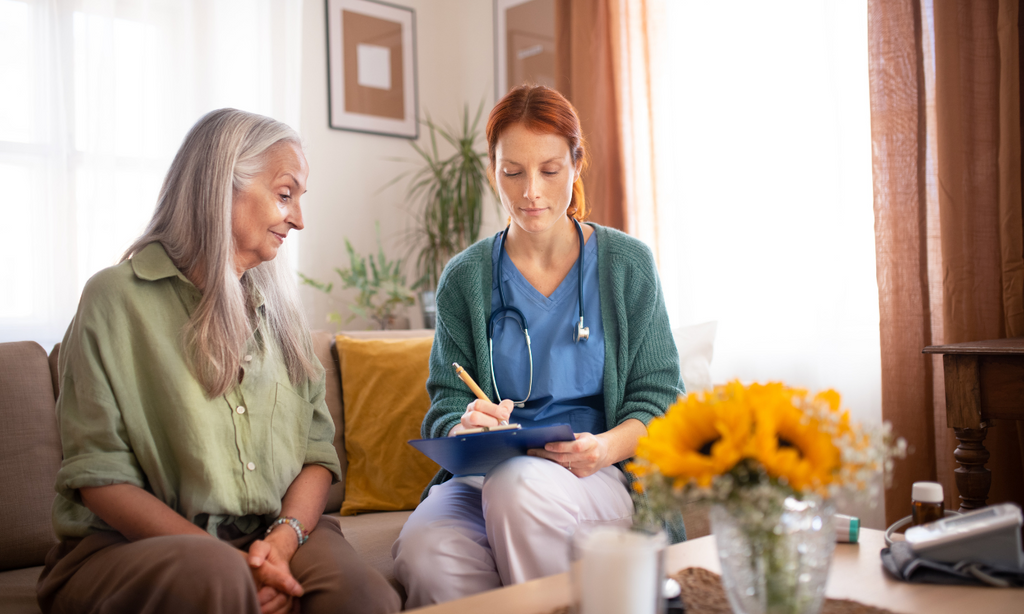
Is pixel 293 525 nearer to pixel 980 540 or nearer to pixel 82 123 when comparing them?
pixel 980 540

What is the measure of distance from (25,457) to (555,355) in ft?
3.77

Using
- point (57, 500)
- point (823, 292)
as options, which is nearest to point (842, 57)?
point (823, 292)

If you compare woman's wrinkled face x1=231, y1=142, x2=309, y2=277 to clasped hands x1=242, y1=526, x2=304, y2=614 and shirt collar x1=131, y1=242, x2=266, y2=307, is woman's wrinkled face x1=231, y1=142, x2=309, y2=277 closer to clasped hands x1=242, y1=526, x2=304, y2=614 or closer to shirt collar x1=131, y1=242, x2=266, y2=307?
shirt collar x1=131, y1=242, x2=266, y2=307

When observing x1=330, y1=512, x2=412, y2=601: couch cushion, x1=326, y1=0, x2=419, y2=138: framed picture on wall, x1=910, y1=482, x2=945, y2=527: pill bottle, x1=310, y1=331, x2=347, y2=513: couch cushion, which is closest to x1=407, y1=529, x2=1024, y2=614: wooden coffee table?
x1=910, y1=482, x2=945, y2=527: pill bottle

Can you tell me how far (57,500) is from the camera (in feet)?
3.98

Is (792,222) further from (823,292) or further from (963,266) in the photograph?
(963,266)

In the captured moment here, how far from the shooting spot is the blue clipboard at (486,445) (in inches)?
47.6

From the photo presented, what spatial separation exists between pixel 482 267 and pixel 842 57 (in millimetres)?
1358

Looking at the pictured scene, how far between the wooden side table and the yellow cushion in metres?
1.23

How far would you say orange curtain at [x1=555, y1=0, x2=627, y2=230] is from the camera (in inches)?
114

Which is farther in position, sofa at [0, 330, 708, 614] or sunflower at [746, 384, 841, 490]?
sofa at [0, 330, 708, 614]

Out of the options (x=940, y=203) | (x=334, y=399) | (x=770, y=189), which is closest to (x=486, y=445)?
(x=334, y=399)

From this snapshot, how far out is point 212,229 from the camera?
1284 millimetres

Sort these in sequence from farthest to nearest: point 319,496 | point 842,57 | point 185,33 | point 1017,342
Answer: point 185,33, point 842,57, point 1017,342, point 319,496
